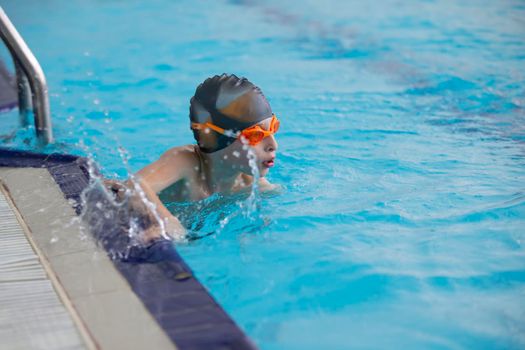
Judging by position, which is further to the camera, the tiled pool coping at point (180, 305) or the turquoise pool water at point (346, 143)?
the turquoise pool water at point (346, 143)

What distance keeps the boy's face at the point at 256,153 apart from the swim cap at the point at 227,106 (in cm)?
4

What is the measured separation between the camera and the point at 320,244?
349 cm

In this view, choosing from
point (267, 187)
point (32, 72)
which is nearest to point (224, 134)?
point (267, 187)

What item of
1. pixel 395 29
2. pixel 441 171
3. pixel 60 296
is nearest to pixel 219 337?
pixel 60 296

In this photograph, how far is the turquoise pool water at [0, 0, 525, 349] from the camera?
2.84m

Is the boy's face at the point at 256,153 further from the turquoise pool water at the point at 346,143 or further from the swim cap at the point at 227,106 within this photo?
the turquoise pool water at the point at 346,143

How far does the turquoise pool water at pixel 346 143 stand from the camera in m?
2.84

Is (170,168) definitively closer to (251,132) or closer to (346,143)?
(251,132)

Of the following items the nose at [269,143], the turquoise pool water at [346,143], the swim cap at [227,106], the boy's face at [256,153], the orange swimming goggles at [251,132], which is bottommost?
the turquoise pool water at [346,143]

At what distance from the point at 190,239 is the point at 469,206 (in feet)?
6.16

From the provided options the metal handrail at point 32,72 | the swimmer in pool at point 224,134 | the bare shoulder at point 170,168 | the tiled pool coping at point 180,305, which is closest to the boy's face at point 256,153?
the swimmer in pool at point 224,134

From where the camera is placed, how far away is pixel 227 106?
3426 millimetres

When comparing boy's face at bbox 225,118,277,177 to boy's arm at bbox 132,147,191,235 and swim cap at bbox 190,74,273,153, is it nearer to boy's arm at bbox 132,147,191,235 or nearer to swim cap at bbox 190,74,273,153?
swim cap at bbox 190,74,273,153

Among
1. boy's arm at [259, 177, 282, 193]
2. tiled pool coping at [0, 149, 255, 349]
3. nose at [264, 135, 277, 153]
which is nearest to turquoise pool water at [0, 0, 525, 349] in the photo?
boy's arm at [259, 177, 282, 193]
